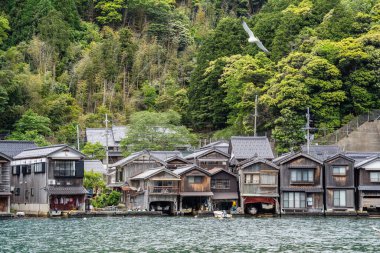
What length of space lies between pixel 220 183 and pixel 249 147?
536cm

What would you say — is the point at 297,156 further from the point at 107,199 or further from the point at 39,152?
the point at 39,152

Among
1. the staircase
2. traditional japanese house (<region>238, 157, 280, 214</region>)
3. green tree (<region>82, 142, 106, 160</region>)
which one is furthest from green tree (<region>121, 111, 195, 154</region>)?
traditional japanese house (<region>238, 157, 280, 214</region>)

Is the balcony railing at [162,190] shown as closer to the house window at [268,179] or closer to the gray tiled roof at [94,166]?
the house window at [268,179]

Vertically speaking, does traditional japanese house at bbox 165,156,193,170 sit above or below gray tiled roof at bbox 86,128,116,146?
below

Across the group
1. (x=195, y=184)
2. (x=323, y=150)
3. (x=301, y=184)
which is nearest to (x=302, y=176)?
(x=301, y=184)

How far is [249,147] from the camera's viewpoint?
71.6m

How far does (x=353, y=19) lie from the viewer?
83000 millimetres

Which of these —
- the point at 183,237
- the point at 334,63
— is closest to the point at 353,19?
the point at 334,63

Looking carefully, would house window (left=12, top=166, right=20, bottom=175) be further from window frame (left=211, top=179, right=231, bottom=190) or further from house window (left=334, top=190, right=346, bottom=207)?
house window (left=334, top=190, right=346, bottom=207)

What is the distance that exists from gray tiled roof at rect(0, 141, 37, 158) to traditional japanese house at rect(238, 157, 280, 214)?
58.6 feet

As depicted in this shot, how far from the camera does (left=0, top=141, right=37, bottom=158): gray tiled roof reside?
68.3m

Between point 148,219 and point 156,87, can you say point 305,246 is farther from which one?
point 156,87

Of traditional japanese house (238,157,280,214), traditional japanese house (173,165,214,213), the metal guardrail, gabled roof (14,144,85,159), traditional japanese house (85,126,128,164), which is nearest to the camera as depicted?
gabled roof (14,144,85,159)

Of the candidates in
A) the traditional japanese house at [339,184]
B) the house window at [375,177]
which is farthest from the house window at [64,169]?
the house window at [375,177]
